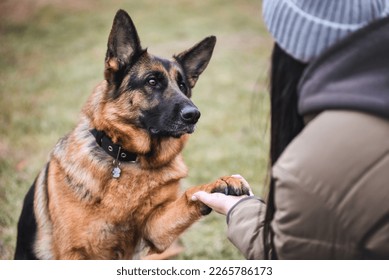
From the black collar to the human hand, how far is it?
0.52 meters

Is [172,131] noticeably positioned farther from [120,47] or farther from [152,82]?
[120,47]

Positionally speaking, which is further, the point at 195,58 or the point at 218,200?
the point at 195,58

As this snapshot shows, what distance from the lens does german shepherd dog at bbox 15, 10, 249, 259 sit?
282 cm

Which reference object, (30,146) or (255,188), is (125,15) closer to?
(255,188)

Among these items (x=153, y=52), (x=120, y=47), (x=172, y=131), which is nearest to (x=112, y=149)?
(x=172, y=131)

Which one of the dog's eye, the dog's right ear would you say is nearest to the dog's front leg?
the dog's eye

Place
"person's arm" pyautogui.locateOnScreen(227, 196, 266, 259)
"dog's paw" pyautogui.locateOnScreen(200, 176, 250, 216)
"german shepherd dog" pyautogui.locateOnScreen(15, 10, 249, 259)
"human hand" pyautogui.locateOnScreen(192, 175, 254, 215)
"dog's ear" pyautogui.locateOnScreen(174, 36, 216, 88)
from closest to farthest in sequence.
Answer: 1. "person's arm" pyautogui.locateOnScreen(227, 196, 266, 259)
2. "human hand" pyautogui.locateOnScreen(192, 175, 254, 215)
3. "dog's paw" pyautogui.locateOnScreen(200, 176, 250, 216)
4. "german shepherd dog" pyautogui.locateOnScreen(15, 10, 249, 259)
5. "dog's ear" pyautogui.locateOnScreen(174, 36, 216, 88)

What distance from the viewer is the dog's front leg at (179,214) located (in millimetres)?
2594

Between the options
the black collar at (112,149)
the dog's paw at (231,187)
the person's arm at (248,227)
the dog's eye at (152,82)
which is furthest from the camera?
the dog's eye at (152,82)

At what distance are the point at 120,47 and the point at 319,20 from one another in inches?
62.1

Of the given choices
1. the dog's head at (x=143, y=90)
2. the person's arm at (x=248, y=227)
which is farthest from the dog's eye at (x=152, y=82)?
the person's arm at (x=248, y=227)

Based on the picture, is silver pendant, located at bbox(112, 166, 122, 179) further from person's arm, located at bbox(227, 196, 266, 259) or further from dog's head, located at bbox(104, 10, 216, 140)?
person's arm, located at bbox(227, 196, 266, 259)

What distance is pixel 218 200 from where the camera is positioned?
96.5 inches

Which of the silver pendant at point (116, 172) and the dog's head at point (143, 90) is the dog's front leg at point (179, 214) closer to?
the silver pendant at point (116, 172)
